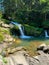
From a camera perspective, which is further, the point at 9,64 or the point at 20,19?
the point at 20,19

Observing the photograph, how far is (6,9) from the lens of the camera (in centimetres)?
4522

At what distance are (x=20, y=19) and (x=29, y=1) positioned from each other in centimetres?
447

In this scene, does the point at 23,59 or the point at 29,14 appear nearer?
the point at 23,59

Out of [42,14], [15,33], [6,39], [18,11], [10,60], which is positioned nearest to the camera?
[10,60]

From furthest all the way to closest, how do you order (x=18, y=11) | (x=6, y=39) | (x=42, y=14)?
(x=18, y=11) → (x=42, y=14) → (x=6, y=39)

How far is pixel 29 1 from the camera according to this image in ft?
147

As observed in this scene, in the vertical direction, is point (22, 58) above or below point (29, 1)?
below

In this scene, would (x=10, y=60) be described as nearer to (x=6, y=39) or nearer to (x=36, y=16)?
(x=6, y=39)

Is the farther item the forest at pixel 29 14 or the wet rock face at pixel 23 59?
the forest at pixel 29 14

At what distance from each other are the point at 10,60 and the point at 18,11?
Result: 2737 cm

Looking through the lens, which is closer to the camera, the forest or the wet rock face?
the wet rock face

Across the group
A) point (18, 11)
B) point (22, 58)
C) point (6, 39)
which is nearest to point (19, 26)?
point (18, 11)

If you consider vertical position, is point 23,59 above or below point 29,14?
below

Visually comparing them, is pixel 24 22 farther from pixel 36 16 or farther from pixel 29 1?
pixel 29 1
